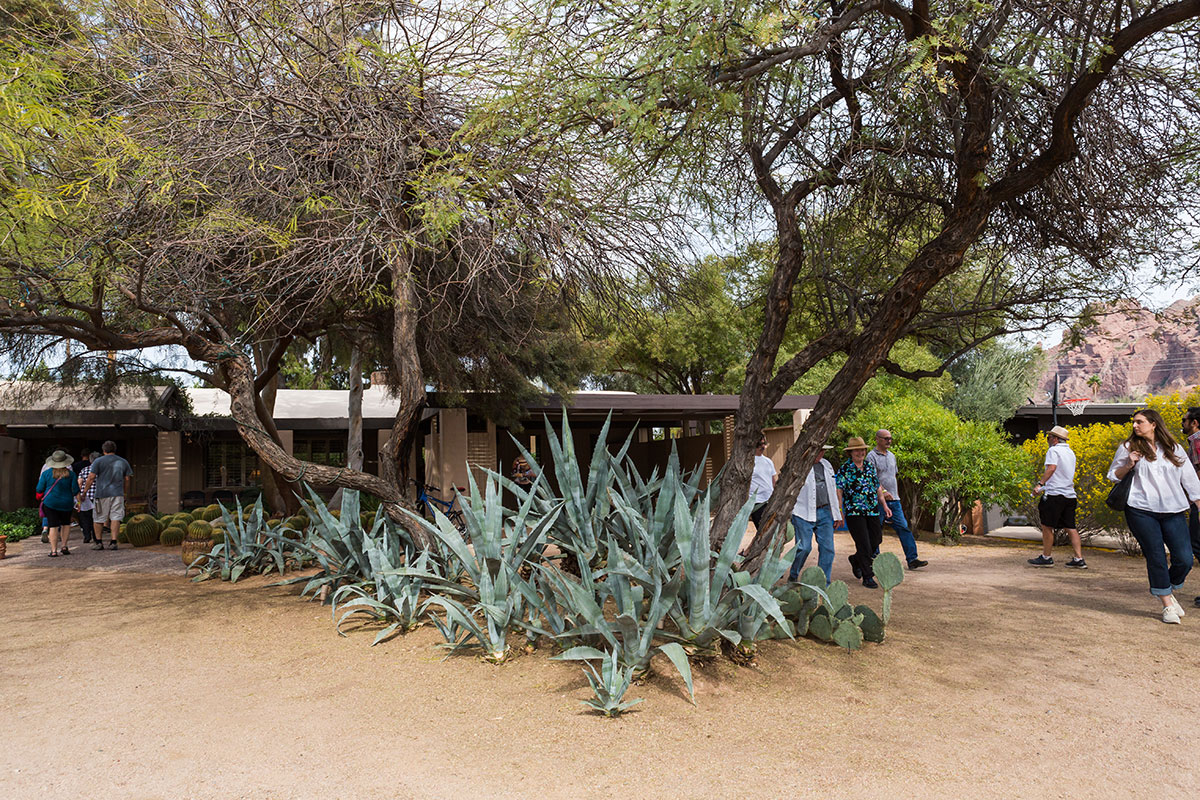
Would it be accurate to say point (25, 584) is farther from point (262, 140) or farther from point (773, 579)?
point (773, 579)

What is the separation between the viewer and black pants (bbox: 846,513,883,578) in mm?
7707

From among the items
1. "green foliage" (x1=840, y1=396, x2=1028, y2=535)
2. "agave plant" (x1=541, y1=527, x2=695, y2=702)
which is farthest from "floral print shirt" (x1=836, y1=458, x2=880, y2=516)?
"green foliage" (x1=840, y1=396, x2=1028, y2=535)

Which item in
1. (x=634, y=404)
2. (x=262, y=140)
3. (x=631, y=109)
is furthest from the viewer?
(x=634, y=404)

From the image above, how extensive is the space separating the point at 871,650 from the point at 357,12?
21.5 feet

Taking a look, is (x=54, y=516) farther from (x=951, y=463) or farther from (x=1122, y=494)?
(x=1122, y=494)

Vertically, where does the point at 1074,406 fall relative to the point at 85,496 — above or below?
above

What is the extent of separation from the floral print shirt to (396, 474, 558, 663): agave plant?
344 centimetres

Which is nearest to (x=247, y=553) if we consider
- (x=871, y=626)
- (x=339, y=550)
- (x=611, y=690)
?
(x=339, y=550)

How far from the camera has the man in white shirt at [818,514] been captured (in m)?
7.25

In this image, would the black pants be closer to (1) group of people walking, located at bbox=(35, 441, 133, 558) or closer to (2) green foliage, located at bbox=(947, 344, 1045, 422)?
(1) group of people walking, located at bbox=(35, 441, 133, 558)

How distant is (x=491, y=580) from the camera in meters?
5.26

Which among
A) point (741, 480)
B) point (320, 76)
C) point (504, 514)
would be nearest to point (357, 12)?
point (320, 76)

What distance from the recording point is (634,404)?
15.7 metres

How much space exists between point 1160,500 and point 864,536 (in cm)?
243
